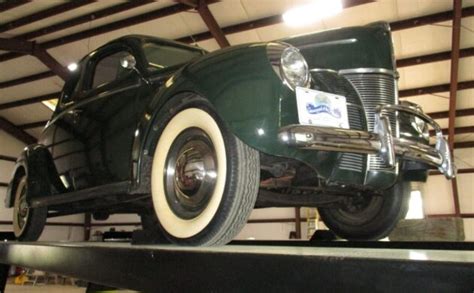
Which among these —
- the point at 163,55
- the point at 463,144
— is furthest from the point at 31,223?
the point at 463,144

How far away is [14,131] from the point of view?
54.2ft

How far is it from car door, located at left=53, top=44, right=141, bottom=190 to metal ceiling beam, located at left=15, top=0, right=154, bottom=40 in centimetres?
670

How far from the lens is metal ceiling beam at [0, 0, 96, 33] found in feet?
31.4

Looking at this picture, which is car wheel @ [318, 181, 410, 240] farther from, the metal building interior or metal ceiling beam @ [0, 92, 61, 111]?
metal ceiling beam @ [0, 92, 61, 111]

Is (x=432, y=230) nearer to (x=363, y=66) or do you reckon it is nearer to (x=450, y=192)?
(x=363, y=66)

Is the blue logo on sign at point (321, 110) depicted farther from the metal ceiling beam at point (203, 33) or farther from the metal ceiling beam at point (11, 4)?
the metal ceiling beam at point (11, 4)

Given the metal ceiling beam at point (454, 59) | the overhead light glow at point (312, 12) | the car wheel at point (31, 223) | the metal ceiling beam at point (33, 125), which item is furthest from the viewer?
the metal ceiling beam at point (33, 125)


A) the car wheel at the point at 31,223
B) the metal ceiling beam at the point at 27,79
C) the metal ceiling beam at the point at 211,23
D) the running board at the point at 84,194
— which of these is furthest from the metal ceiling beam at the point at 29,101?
the running board at the point at 84,194

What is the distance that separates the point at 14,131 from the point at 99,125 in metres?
15.9

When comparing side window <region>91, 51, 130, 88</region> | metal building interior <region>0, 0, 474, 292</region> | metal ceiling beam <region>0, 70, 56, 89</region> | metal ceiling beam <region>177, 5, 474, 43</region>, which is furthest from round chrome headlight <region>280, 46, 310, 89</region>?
metal ceiling beam <region>0, 70, 56, 89</region>

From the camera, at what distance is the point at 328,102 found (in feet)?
5.96

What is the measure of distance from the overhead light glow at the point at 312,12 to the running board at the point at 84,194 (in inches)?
283

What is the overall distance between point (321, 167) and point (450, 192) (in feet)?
46.1

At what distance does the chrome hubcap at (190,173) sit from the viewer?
1839 millimetres
